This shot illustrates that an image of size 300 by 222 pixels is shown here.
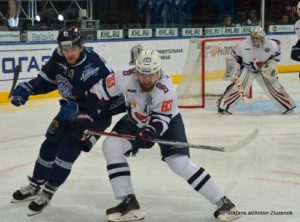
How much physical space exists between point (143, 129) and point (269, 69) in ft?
12.9

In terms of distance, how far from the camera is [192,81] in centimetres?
715

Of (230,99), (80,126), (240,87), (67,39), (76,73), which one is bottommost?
(230,99)

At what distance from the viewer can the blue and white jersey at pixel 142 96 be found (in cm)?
285

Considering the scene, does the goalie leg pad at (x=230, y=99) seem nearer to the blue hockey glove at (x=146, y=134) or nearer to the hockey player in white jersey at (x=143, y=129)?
the hockey player in white jersey at (x=143, y=129)

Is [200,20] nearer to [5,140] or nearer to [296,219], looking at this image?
[5,140]

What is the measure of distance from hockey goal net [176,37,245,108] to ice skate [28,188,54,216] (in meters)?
3.98

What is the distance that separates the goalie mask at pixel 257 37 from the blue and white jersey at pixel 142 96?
3.62 meters

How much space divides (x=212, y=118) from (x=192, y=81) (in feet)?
3.26

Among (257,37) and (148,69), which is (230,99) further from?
(148,69)

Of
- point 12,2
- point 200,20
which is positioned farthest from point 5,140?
point 200,20

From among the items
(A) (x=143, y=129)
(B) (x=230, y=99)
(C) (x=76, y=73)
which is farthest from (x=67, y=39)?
(B) (x=230, y=99)

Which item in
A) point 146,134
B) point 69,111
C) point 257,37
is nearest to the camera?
point 146,134

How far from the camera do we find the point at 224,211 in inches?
116

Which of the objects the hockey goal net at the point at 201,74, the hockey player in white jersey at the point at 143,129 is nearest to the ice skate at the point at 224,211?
the hockey player in white jersey at the point at 143,129
